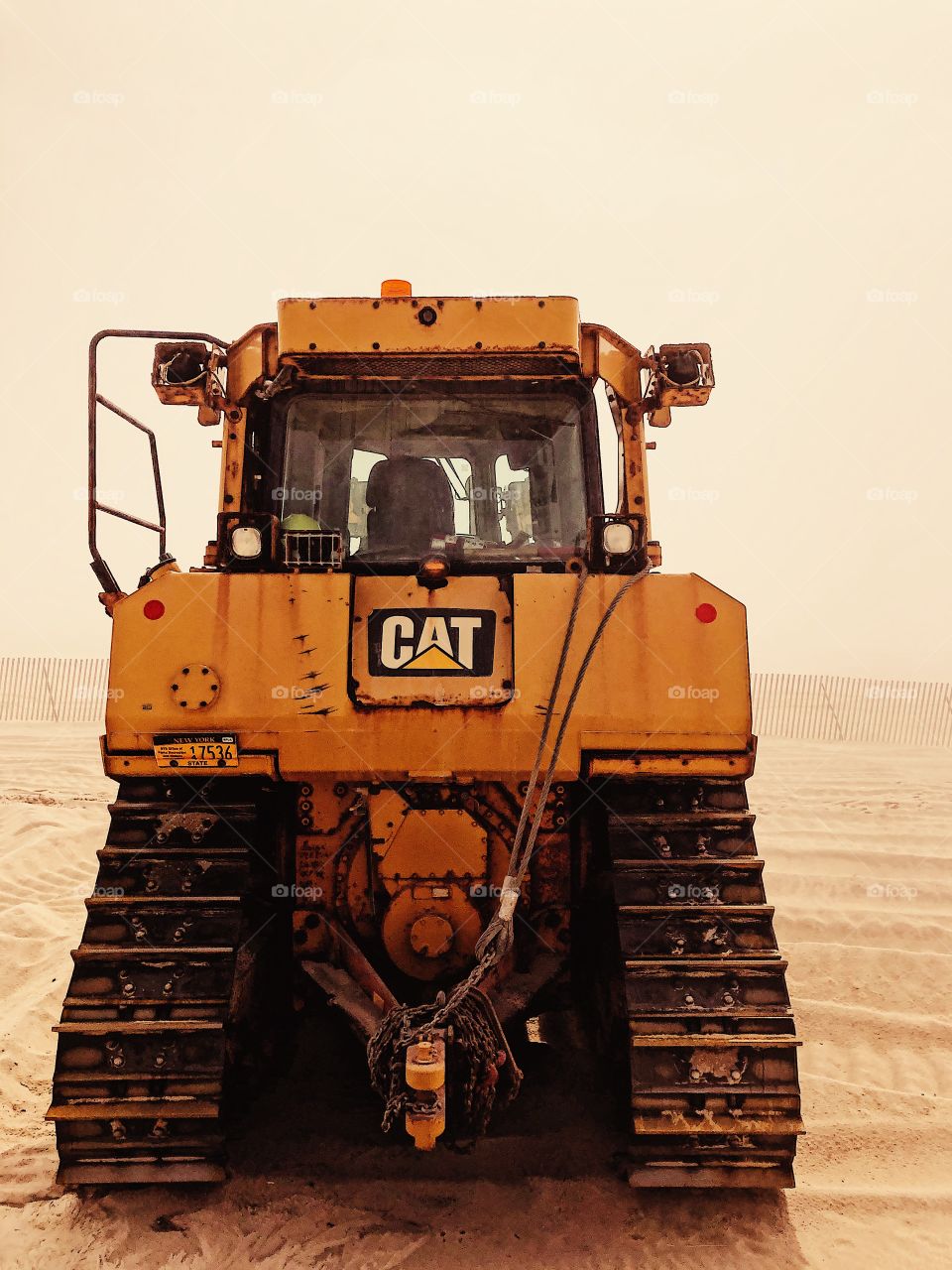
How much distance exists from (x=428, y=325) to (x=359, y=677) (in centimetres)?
162

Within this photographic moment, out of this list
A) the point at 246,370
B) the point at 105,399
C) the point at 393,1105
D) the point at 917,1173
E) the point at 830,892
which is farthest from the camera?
the point at 830,892

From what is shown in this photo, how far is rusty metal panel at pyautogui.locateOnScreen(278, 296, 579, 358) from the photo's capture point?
414 cm

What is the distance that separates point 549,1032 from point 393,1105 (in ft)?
6.79

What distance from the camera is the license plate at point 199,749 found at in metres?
3.39

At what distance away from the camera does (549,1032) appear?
489 cm

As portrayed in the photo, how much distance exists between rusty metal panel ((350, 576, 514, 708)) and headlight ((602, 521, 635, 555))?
0.56 m

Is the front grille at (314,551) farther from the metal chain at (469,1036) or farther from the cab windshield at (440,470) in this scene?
the metal chain at (469,1036)

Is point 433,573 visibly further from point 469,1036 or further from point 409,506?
point 469,1036

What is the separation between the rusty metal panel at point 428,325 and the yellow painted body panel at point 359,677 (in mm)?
1228

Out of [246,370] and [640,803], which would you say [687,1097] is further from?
[246,370]

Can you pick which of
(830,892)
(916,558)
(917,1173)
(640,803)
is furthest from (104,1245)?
(916,558)

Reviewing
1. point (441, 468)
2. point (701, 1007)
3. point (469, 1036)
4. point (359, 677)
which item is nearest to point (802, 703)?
point (441, 468)

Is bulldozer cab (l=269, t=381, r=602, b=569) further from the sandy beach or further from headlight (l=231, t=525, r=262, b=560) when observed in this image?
the sandy beach

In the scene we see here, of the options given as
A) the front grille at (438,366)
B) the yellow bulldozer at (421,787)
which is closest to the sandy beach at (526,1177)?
the yellow bulldozer at (421,787)
